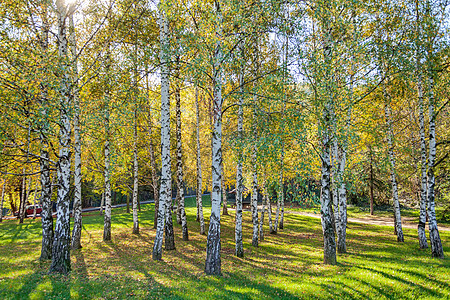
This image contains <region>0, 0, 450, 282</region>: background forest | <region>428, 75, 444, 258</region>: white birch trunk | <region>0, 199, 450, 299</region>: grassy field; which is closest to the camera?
<region>0, 199, 450, 299</region>: grassy field

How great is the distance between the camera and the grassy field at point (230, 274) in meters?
6.82

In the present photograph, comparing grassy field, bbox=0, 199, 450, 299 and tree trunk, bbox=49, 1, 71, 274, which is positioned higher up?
tree trunk, bbox=49, 1, 71, 274

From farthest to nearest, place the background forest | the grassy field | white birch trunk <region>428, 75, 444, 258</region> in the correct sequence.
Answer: white birch trunk <region>428, 75, 444, 258</region> < the background forest < the grassy field

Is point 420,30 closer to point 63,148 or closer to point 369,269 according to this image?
point 369,269

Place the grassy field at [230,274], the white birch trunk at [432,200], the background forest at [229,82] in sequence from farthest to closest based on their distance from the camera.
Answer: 1. the white birch trunk at [432,200]
2. the background forest at [229,82]
3. the grassy field at [230,274]

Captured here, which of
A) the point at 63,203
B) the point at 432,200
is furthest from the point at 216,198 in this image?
the point at 432,200

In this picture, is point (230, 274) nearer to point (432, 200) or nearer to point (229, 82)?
point (229, 82)

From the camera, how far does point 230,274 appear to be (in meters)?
8.79

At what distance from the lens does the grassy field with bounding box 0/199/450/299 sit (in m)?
6.82

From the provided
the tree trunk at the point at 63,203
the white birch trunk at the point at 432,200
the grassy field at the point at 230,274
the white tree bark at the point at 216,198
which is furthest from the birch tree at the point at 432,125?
the tree trunk at the point at 63,203

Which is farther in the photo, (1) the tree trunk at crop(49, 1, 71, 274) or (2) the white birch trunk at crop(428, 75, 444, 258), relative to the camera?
(2) the white birch trunk at crop(428, 75, 444, 258)

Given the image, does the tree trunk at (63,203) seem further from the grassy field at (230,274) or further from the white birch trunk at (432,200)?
the white birch trunk at (432,200)

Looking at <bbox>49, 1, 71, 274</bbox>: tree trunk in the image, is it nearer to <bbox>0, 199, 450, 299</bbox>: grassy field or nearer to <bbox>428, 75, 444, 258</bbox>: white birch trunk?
<bbox>0, 199, 450, 299</bbox>: grassy field

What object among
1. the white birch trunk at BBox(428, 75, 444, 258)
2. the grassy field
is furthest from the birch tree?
the grassy field
